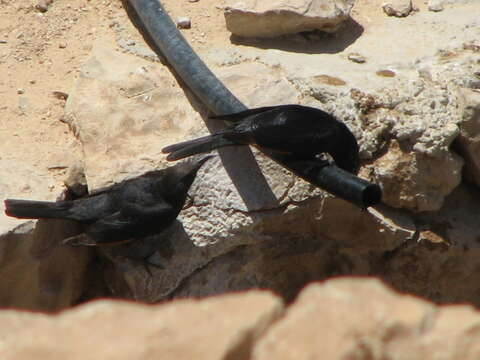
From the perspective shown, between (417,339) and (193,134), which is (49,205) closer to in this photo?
(193,134)

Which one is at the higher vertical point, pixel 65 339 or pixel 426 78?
pixel 65 339

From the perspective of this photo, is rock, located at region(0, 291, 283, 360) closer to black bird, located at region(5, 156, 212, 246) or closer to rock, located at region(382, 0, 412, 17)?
black bird, located at region(5, 156, 212, 246)

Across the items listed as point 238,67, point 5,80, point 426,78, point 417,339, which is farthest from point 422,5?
point 417,339

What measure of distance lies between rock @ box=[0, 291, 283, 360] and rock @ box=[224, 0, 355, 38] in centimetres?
332

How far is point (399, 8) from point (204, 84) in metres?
1.58

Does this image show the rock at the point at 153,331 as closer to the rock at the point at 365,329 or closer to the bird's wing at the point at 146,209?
the rock at the point at 365,329

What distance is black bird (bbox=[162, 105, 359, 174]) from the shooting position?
16.6 feet

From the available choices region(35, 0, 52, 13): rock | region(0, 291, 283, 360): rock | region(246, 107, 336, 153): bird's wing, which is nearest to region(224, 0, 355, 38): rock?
region(246, 107, 336, 153): bird's wing

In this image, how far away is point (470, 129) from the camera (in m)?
5.41

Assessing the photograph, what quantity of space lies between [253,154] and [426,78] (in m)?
1.09

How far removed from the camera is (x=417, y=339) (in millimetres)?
2613

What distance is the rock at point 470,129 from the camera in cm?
538

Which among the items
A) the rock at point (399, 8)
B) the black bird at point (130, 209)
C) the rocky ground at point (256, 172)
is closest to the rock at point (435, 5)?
the rock at point (399, 8)

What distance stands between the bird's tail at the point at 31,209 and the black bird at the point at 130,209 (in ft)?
0.08
